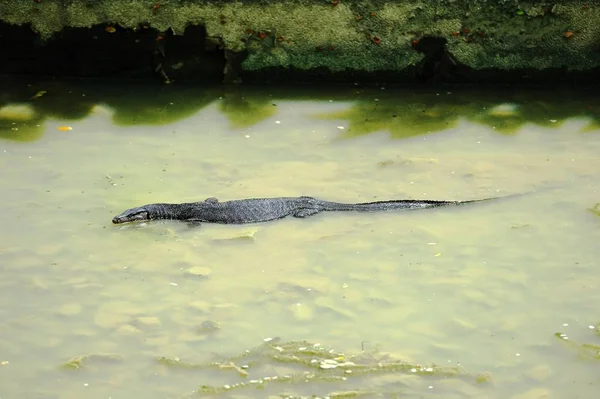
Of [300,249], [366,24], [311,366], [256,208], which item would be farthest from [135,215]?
[366,24]

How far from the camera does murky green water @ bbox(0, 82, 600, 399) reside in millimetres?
5277

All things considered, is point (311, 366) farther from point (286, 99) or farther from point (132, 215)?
point (286, 99)

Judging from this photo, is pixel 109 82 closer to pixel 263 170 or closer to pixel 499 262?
pixel 263 170

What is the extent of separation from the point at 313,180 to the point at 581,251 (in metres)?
2.51

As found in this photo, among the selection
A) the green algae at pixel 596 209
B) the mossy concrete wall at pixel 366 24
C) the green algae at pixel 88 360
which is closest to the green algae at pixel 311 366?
the green algae at pixel 88 360

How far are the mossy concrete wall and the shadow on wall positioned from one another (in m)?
0.45

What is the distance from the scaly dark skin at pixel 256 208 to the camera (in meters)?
7.25

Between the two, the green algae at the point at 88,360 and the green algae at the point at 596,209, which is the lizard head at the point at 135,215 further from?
the green algae at the point at 596,209

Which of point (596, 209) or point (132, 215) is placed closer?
point (132, 215)

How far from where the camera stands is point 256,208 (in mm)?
7258

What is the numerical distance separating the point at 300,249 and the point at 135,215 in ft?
4.70

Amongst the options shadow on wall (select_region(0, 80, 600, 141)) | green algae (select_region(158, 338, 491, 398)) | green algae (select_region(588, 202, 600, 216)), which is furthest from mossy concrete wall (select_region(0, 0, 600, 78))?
green algae (select_region(158, 338, 491, 398))

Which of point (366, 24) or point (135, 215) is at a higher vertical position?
point (366, 24)

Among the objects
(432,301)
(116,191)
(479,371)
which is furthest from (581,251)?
(116,191)
